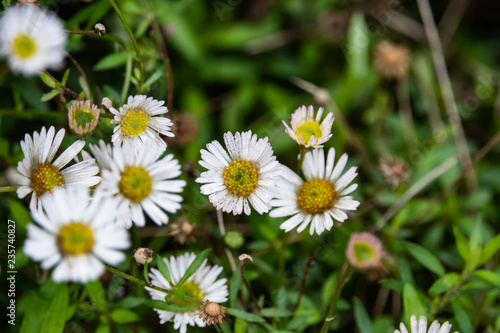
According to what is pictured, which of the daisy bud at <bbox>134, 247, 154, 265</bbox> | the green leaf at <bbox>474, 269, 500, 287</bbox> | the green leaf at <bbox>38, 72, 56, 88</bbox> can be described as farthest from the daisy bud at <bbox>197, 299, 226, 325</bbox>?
the green leaf at <bbox>474, 269, 500, 287</bbox>

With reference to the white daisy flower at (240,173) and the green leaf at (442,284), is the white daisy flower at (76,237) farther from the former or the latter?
the green leaf at (442,284)

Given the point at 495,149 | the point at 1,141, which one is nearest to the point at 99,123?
the point at 1,141

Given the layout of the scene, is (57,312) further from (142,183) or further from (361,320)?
(361,320)

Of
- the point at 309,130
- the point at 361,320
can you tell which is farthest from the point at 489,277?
the point at 309,130

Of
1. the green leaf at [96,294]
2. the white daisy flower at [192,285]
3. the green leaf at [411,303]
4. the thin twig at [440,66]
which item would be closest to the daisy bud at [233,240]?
the white daisy flower at [192,285]

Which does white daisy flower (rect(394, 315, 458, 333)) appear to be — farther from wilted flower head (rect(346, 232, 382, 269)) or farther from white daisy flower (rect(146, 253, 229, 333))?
white daisy flower (rect(146, 253, 229, 333))

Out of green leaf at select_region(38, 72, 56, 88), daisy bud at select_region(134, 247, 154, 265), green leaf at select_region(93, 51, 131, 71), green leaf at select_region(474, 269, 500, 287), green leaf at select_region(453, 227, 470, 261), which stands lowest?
green leaf at select_region(474, 269, 500, 287)

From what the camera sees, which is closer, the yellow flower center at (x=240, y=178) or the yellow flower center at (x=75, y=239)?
the yellow flower center at (x=75, y=239)
